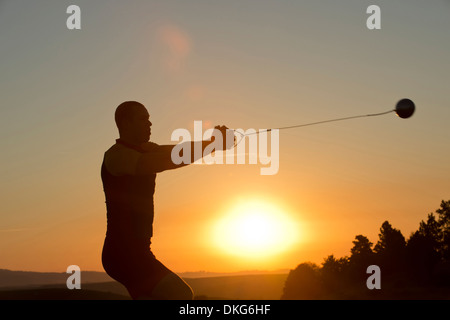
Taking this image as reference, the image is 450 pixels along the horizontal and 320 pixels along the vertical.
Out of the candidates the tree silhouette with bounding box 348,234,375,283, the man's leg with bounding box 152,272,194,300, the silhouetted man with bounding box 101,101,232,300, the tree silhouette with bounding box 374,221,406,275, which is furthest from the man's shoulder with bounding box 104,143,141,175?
the tree silhouette with bounding box 348,234,375,283

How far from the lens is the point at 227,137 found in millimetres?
7203

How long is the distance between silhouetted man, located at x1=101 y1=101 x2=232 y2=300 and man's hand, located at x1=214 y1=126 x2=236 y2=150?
28 cm

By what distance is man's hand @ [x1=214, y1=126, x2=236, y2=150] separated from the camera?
7.18 meters

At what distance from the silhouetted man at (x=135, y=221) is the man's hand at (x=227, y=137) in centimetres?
28

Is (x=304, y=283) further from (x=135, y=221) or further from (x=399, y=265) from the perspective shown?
(x=135, y=221)

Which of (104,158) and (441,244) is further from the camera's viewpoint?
(441,244)

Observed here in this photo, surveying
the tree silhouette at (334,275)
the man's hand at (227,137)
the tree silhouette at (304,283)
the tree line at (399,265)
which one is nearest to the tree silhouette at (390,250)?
the tree line at (399,265)

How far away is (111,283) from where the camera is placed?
18538cm

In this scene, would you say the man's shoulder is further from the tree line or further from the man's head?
the tree line

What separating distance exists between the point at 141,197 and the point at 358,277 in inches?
3219
